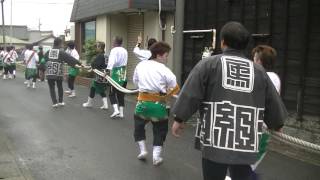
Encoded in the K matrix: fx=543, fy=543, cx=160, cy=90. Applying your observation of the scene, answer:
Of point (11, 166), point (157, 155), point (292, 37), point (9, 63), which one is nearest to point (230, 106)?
point (157, 155)

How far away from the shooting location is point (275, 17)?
12.4 metres

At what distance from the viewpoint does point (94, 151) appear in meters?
8.62

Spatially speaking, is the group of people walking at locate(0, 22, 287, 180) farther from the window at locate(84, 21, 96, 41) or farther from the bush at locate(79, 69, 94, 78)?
the window at locate(84, 21, 96, 41)

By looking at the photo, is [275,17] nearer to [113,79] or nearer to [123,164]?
[113,79]

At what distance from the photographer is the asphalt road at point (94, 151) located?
23.7 feet

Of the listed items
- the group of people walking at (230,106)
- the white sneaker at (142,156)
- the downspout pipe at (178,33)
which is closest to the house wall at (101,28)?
the downspout pipe at (178,33)

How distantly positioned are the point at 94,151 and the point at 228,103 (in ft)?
15.4

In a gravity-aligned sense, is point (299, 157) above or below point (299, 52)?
below

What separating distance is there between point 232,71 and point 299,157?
184 inches

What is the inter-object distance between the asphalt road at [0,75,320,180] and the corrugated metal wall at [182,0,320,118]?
253 cm

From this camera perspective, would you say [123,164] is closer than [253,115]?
No

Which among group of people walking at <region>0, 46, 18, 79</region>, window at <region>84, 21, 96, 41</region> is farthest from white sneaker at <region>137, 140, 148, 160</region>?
group of people walking at <region>0, 46, 18, 79</region>

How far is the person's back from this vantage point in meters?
4.30

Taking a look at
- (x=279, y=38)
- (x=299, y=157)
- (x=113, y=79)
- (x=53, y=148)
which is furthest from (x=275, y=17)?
(x=53, y=148)
